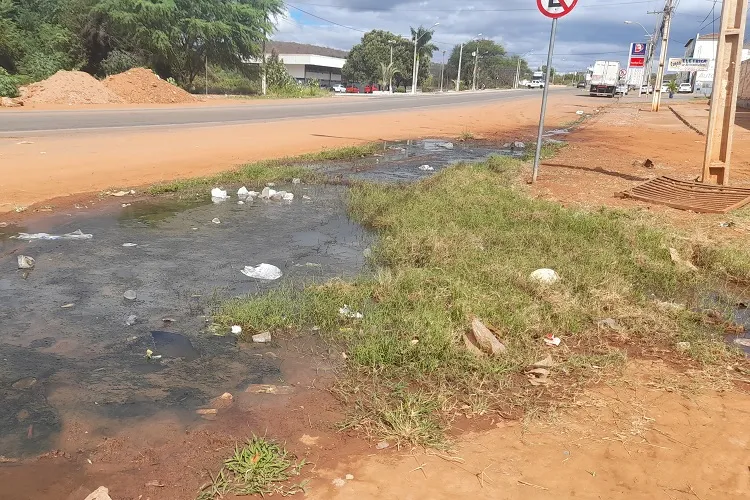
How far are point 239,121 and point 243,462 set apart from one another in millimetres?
18758

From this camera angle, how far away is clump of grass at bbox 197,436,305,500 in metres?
2.46

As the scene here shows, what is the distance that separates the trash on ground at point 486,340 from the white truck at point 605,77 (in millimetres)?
57623

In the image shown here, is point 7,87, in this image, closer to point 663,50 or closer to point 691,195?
point 691,195

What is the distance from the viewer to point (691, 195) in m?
8.13

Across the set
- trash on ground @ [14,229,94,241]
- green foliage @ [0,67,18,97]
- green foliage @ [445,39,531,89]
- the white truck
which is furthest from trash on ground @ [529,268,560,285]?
green foliage @ [445,39,531,89]

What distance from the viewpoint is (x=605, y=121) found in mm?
26422

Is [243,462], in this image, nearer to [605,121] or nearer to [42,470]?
[42,470]

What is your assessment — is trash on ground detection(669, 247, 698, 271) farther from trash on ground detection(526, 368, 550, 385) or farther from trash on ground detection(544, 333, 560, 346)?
trash on ground detection(526, 368, 550, 385)

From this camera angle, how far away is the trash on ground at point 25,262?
505 centimetres

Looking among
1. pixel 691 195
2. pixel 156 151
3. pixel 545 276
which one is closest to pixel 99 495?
pixel 545 276

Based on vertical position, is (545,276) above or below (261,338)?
above

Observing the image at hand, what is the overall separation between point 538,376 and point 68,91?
2852 centimetres

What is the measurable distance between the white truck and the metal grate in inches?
2026

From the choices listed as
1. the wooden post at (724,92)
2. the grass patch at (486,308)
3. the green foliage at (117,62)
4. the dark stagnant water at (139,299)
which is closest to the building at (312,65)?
the green foliage at (117,62)
